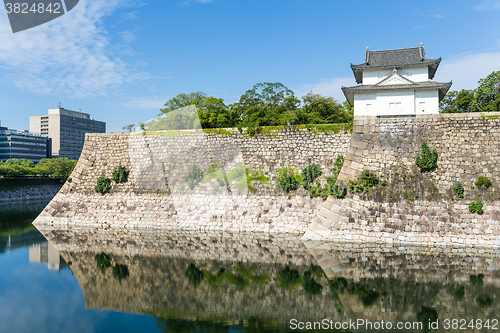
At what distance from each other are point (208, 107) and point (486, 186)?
2169 centimetres

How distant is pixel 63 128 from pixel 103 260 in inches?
4360

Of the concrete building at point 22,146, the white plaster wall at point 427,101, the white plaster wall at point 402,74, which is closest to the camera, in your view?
the white plaster wall at point 427,101

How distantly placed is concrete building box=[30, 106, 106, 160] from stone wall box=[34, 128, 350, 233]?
3772 inches

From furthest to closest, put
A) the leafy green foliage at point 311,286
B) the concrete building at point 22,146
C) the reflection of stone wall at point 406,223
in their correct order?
the concrete building at point 22,146
the reflection of stone wall at point 406,223
the leafy green foliage at point 311,286

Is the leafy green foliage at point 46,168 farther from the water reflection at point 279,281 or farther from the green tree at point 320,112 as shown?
the green tree at point 320,112

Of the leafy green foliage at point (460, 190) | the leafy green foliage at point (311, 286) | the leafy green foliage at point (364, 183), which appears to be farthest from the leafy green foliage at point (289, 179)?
the leafy green foliage at point (311, 286)

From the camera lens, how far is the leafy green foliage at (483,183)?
1719 cm

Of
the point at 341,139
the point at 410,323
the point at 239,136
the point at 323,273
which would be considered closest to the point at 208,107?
the point at 239,136

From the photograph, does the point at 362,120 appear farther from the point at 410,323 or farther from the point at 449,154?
the point at 410,323

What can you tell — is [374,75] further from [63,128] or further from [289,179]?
[63,128]

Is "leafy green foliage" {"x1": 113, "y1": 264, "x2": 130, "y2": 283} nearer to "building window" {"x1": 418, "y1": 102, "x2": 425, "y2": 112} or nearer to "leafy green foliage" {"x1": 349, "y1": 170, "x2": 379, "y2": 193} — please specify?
"leafy green foliage" {"x1": 349, "y1": 170, "x2": 379, "y2": 193}

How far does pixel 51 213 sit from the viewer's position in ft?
81.6

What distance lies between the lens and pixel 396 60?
26.5m

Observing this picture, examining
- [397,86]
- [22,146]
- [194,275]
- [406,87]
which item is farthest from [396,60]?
[22,146]
